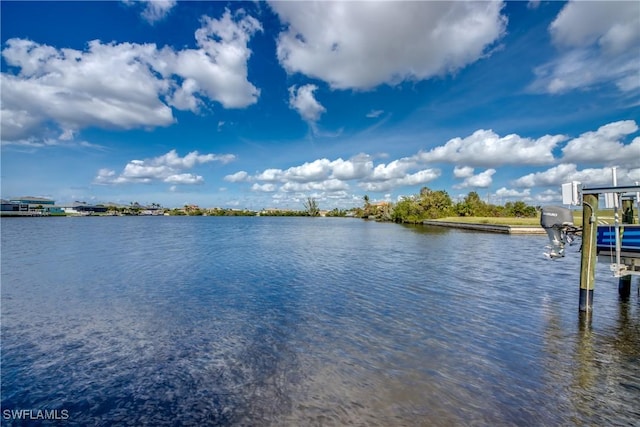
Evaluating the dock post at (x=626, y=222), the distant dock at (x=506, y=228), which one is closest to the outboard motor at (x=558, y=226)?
the dock post at (x=626, y=222)

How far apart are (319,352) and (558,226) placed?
10029 mm

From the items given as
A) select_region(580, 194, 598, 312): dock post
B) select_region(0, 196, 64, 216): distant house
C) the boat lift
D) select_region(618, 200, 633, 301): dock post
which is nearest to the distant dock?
select_region(618, 200, 633, 301): dock post

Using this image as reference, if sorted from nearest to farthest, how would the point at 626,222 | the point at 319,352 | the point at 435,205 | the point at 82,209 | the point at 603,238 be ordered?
1. the point at 319,352
2. the point at 603,238
3. the point at 626,222
4. the point at 435,205
5. the point at 82,209

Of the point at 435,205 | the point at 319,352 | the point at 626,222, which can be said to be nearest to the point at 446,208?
the point at 435,205

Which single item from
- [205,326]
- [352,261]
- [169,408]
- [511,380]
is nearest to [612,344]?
[511,380]

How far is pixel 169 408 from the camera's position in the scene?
210 inches

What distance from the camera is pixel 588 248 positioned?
959 centimetres

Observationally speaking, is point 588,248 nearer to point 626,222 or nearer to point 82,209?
point 626,222

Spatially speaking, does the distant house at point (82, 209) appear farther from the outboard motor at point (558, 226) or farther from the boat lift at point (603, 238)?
the boat lift at point (603, 238)

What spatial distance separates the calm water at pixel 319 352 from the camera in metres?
5.30

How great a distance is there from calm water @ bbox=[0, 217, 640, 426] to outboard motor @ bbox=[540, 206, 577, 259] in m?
Result: 1.89

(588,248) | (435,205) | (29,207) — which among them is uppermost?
(29,207)

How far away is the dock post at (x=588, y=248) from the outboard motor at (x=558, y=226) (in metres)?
1.81

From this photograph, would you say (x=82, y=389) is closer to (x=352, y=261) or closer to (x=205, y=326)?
(x=205, y=326)
